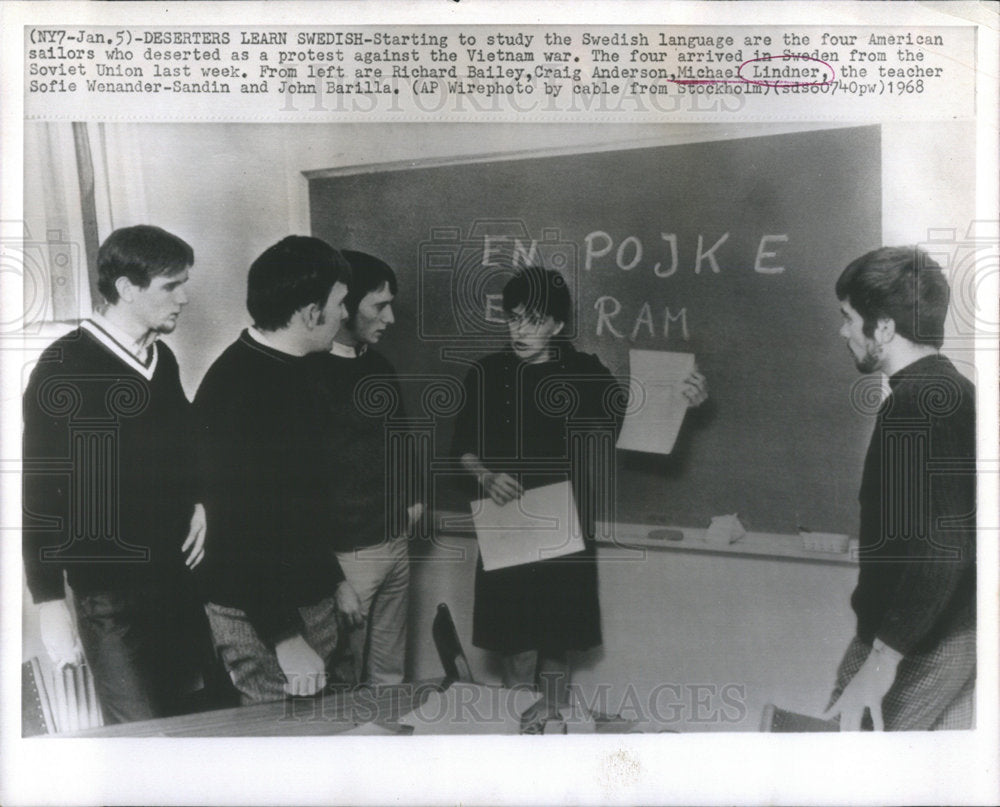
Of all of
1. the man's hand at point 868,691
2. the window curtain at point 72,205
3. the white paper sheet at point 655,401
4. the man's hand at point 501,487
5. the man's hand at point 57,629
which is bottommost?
the man's hand at point 868,691

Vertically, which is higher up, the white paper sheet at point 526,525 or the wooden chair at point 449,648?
the white paper sheet at point 526,525

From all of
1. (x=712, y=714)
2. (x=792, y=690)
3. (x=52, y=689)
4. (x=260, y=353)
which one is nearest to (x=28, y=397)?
(x=260, y=353)

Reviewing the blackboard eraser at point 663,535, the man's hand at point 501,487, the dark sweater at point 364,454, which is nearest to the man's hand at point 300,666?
the dark sweater at point 364,454

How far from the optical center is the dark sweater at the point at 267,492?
8.10 ft

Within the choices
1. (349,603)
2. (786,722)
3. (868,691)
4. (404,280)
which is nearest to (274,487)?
(349,603)

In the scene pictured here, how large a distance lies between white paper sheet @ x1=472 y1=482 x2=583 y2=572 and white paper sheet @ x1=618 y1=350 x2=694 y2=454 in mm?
264

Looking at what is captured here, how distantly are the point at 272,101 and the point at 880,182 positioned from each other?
1854 mm

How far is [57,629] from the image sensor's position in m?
2.48

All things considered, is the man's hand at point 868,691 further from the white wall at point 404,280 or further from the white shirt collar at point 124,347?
the white shirt collar at point 124,347

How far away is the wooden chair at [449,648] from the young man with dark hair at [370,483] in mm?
105

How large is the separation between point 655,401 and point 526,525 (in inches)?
21.3

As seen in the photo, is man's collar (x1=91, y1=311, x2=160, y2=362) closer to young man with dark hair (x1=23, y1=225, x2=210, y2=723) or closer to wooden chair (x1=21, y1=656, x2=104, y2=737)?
young man with dark hair (x1=23, y1=225, x2=210, y2=723)

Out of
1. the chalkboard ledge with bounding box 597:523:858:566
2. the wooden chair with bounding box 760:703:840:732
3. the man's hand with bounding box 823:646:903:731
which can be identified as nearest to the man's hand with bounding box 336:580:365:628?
the chalkboard ledge with bounding box 597:523:858:566

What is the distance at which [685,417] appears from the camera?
2.51 m
